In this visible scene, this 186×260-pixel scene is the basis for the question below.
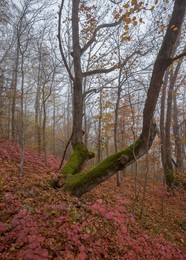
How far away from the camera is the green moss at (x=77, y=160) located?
16.5 ft

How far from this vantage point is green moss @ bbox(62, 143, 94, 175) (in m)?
5.02

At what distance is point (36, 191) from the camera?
418 cm

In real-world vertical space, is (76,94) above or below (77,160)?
above

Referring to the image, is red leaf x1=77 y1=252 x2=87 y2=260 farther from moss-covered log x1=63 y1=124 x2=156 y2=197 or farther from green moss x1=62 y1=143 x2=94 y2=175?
green moss x1=62 y1=143 x2=94 y2=175

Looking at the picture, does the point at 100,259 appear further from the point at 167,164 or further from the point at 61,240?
the point at 167,164

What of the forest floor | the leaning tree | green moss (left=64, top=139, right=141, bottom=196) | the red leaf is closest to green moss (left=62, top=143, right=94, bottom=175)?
the leaning tree

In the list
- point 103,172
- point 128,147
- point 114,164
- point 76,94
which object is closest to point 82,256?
point 103,172

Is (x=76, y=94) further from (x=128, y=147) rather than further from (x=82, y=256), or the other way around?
(x=82, y=256)

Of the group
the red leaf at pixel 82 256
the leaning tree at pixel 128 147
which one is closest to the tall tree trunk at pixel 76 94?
the leaning tree at pixel 128 147

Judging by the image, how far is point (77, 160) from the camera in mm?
5199

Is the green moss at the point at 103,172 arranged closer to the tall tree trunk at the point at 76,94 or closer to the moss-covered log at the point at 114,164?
the moss-covered log at the point at 114,164

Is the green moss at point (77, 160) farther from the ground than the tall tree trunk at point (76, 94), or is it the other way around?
the tall tree trunk at point (76, 94)

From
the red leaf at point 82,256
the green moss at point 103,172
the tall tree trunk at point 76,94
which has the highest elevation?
the tall tree trunk at point 76,94

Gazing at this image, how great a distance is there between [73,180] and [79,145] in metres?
1.22
